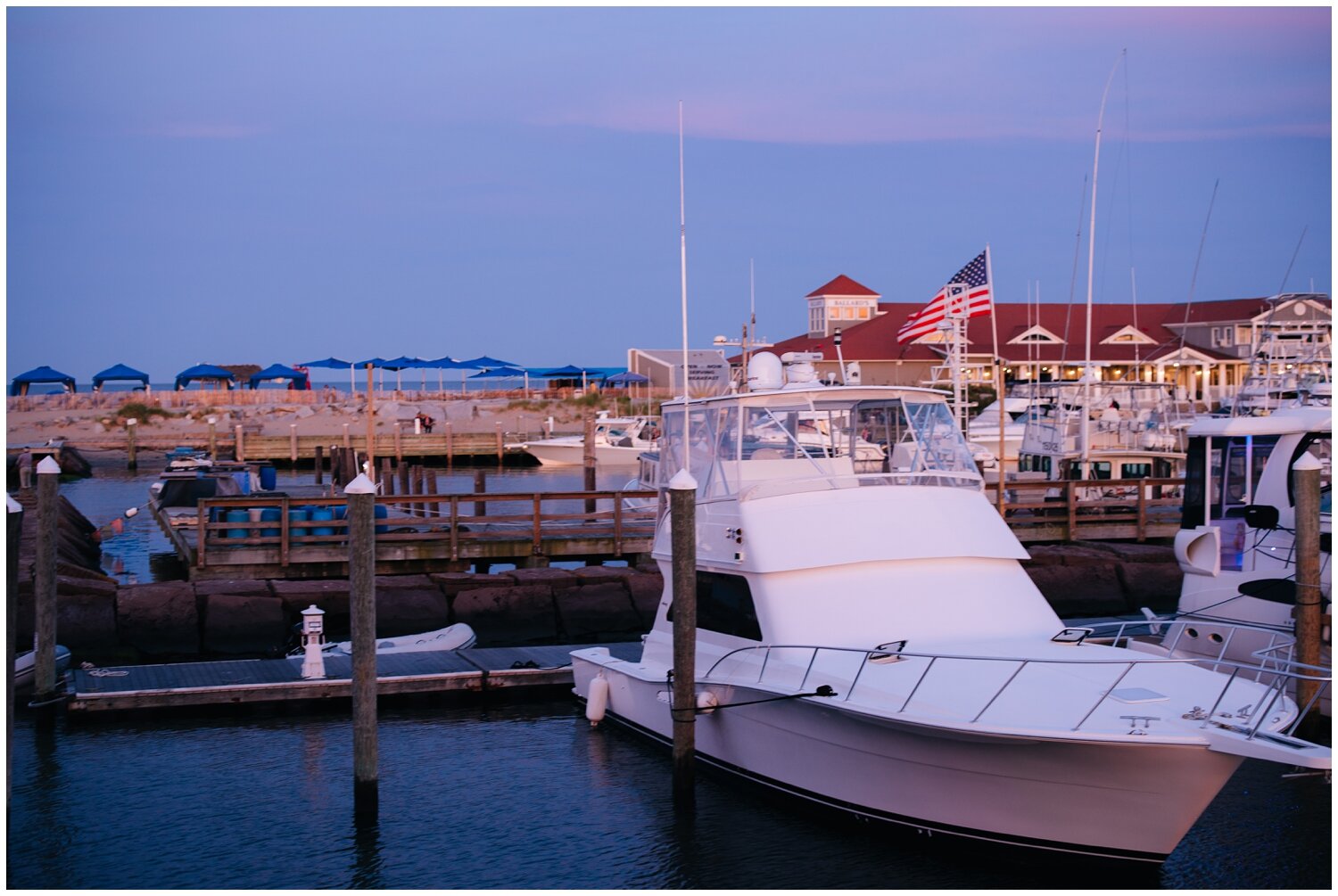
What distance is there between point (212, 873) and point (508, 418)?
6353 cm

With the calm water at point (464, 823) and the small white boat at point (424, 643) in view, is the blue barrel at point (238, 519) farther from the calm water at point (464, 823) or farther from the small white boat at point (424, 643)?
the calm water at point (464, 823)

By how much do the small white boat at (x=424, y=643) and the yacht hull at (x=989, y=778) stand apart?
756 cm

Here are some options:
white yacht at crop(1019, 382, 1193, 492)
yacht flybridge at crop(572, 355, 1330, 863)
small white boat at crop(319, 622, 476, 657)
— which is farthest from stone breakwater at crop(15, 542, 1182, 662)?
white yacht at crop(1019, 382, 1193, 492)

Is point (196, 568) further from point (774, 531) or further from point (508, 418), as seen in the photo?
point (508, 418)

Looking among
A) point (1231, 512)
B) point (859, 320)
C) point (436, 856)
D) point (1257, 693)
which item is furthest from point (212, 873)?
point (859, 320)

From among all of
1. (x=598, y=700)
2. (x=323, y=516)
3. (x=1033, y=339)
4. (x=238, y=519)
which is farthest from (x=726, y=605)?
(x=1033, y=339)

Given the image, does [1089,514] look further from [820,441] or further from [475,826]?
[475,826]

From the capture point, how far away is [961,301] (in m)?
23.0

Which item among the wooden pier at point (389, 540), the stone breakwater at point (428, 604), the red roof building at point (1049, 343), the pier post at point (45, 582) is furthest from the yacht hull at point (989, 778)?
the red roof building at point (1049, 343)

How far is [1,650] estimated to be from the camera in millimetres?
9445

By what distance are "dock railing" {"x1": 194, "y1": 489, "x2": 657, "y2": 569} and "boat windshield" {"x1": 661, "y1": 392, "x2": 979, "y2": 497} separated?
7.20 meters

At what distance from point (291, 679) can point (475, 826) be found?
500 centimetres

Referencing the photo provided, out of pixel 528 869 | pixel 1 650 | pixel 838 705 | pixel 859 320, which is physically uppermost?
pixel 859 320

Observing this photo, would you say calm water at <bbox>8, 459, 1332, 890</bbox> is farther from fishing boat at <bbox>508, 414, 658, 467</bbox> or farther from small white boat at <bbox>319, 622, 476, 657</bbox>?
fishing boat at <bbox>508, 414, 658, 467</bbox>
